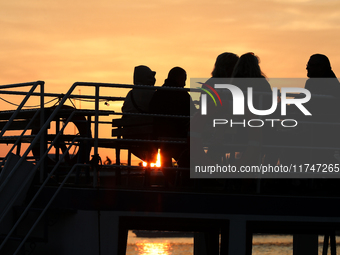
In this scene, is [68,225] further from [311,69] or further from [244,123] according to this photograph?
[311,69]

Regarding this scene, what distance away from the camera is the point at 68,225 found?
5754 mm

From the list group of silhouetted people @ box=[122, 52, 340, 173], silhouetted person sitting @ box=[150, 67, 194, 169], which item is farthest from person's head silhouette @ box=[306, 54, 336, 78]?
silhouetted person sitting @ box=[150, 67, 194, 169]

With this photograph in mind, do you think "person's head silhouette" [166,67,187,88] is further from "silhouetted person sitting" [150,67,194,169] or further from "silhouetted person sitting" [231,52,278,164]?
"silhouetted person sitting" [231,52,278,164]

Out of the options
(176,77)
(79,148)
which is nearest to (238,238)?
(176,77)

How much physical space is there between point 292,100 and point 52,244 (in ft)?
10.9

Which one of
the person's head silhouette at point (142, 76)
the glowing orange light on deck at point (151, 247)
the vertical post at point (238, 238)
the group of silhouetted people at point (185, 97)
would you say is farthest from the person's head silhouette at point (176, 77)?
the glowing orange light on deck at point (151, 247)

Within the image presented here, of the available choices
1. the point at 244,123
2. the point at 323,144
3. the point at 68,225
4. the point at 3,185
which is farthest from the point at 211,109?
the point at 3,185

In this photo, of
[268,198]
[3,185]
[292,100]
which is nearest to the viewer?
[3,185]

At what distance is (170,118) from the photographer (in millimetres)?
6809

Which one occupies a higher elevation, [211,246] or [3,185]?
[3,185]

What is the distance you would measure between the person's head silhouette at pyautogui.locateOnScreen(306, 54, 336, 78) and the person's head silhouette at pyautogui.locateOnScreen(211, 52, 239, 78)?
0.98 meters

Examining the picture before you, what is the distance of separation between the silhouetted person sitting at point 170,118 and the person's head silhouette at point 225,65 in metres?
0.50

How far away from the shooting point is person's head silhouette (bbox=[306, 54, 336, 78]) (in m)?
6.79

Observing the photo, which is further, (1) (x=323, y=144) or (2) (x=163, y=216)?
(1) (x=323, y=144)
